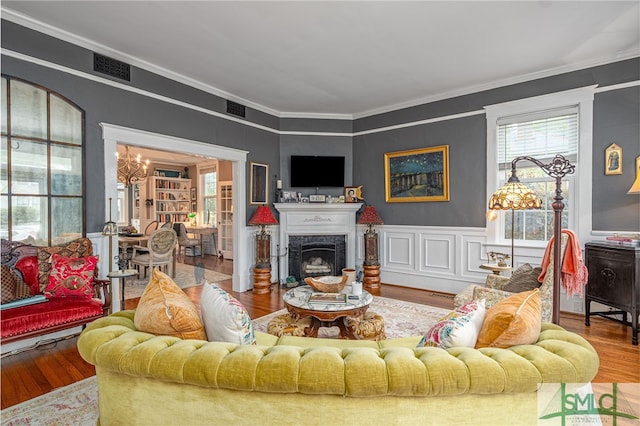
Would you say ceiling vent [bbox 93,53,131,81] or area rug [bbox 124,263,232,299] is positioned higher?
ceiling vent [bbox 93,53,131,81]

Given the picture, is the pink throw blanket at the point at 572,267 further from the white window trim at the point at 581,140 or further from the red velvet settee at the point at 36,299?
the red velvet settee at the point at 36,299

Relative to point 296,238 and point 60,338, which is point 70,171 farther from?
point 296,238

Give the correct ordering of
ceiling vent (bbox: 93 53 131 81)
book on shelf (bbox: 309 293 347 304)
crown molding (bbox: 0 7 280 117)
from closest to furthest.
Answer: book on shelf (bbox: 309 293 347 304)
crown molding (bbox: 0 7 280 117)
ceiling vent (bbox: 93 53 131 81)

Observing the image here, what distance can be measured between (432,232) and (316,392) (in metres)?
4.25

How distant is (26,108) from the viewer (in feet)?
9.34

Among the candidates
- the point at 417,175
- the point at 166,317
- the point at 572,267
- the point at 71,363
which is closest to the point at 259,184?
the point at 417,175

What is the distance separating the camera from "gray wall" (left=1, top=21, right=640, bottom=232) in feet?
10.5

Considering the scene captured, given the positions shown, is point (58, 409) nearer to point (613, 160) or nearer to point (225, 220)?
point (613, 160)

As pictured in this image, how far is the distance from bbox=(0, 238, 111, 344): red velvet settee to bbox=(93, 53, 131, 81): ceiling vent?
1.86 meters

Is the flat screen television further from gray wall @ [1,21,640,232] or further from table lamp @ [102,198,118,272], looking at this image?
table lamp @ [102,198,118,272]

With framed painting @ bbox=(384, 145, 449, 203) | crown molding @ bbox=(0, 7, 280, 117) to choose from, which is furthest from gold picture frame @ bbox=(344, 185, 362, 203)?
crown molding @ bbox=(0, 7, 280, 117)

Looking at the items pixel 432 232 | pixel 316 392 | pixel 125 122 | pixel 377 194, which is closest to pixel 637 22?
pixel 432 232

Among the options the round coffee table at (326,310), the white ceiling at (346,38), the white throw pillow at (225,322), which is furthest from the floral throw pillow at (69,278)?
the white ceiling at (346,38)

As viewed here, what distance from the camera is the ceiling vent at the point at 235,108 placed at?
4.71m
